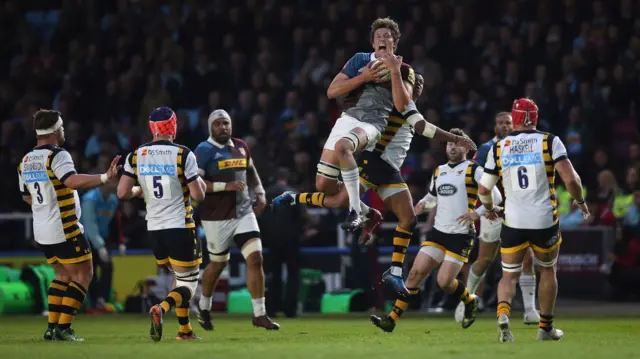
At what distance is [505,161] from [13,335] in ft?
20.6

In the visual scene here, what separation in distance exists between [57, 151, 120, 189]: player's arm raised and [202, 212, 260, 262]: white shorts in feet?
10.1

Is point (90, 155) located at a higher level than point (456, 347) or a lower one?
higher

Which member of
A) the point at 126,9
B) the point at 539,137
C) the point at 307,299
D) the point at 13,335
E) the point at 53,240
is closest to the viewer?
the point at 539,137

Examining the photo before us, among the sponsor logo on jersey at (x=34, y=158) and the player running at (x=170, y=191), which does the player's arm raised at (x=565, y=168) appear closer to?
the player running at (x=170, y=191)

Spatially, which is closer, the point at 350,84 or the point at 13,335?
the point at 350,84

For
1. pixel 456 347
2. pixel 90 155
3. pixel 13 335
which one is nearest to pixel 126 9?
pixel 90 155

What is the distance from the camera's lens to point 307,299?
19.8 meters

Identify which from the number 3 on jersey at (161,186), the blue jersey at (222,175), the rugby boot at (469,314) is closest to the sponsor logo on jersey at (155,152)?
the number 3 on jersey at (161,186)

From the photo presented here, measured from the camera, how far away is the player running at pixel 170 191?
11906 mm

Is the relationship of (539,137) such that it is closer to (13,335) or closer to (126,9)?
(13,335)

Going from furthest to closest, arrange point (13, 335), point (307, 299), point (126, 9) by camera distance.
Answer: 1. point (126, 9)
2. point (307, 299)
3. point (13, 335)

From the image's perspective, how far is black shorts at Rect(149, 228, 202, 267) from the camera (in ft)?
39.3

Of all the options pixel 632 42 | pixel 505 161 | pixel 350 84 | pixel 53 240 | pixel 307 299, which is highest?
pixel 632 42

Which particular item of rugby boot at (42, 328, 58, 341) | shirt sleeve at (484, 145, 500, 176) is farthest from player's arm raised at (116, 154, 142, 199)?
shirt sleeve at (484, 145, 500, 176)
